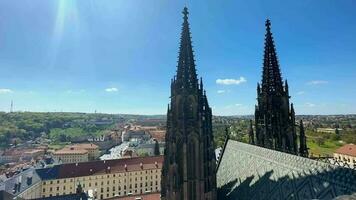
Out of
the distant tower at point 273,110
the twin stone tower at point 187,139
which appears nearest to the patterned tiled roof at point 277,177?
the twin stone tower at point 187,139

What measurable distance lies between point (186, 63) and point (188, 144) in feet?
21.6

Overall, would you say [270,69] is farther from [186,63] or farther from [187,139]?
[187,139]

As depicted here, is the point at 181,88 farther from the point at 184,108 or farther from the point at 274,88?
the point at 274,88

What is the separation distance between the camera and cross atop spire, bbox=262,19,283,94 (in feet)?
105

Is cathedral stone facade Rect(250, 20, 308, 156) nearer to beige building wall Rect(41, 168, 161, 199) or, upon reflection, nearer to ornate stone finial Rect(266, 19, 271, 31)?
ornate stone finial Rect(266, 19, 271, 31)

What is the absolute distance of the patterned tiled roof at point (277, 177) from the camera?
13641mm

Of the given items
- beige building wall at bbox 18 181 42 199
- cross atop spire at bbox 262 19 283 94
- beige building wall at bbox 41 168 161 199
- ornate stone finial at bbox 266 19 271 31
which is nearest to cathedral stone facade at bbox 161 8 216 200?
cross atop spire at bbox 262 19 283 94

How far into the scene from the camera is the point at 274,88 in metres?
32.1

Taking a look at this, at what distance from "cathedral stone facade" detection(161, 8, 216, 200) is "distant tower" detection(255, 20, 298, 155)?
9922mm

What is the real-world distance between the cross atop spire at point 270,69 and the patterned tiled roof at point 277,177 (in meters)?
7.34

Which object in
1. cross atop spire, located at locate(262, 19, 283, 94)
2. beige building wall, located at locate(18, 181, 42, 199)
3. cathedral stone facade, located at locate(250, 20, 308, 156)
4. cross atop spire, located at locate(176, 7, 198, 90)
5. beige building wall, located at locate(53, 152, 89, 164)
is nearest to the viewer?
cross atop spire, located at locate(176, 7, 198, 90)

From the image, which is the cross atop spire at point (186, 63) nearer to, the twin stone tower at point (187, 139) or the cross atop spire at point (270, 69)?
the twin stone tower at point (187, 139)

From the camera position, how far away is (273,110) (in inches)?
1257

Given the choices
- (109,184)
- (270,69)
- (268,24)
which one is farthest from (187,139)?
(109,184)
